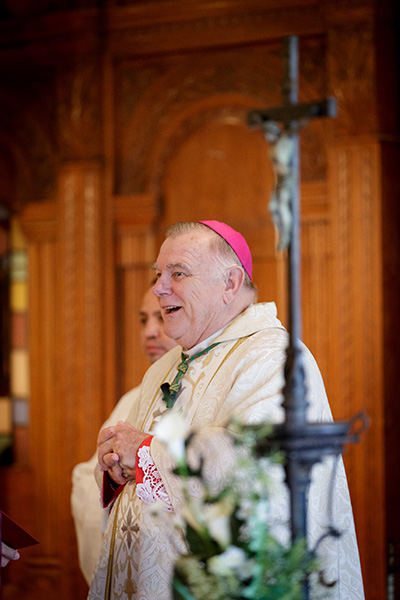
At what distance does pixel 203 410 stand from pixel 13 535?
73cm

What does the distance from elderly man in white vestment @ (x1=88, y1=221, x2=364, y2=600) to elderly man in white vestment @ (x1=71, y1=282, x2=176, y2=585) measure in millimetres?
946

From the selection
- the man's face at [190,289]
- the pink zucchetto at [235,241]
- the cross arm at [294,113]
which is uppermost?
the cross arm at [294,113]

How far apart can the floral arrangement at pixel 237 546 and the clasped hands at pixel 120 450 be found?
101cm

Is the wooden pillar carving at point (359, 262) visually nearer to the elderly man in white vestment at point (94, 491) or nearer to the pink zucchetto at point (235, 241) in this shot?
the elderly man in white vestment at point (94, 491)

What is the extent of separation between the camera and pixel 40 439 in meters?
6.08

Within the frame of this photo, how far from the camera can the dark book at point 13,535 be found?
8.14ft

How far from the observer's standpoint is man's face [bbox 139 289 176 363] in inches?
161

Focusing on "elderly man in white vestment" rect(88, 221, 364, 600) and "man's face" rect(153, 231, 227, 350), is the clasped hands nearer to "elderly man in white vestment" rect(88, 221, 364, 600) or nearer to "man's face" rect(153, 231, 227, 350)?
"elderly man in white vestment" rect(88, 221, 364, 600)

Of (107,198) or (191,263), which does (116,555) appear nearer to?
(191,263)

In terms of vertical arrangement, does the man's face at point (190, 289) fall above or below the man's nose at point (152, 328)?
above

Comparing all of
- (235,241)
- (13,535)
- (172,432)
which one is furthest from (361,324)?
(172,432)

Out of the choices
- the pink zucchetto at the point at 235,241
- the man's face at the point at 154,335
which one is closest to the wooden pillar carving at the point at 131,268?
the man's face at the point at 154,335

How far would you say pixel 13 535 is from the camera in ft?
8.44

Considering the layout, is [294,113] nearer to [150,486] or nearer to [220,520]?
[220,520]
